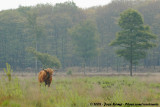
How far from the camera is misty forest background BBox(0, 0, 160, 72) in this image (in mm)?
60031

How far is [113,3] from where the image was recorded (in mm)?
77250

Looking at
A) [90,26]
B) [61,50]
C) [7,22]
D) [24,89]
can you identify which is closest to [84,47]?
[90,26]

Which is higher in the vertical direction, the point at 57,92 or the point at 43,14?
the point at 43,14

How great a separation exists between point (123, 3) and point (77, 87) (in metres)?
72.8

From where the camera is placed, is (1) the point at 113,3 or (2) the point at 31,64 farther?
(1) the point at 113,3

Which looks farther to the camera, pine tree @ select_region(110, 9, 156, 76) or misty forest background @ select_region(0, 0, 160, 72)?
misty forest background @ select_region(0, 0, 160, 72)

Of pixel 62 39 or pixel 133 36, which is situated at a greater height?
pixel 62 39

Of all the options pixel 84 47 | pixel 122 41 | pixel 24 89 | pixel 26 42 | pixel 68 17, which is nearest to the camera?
pixel 24 89

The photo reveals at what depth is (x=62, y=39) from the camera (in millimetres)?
63375

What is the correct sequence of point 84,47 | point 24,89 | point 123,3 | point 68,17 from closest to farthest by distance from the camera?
point 24,89, point 84,47, point 68,17, point 123,3

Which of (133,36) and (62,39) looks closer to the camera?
(133,36)

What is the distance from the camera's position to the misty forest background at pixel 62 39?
197ft

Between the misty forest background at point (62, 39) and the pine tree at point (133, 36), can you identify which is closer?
the pine tree at point (133, 36)

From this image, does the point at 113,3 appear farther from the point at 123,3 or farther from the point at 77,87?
the point at 77,87
